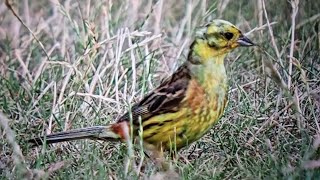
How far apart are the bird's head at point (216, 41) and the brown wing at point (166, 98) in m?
0.10

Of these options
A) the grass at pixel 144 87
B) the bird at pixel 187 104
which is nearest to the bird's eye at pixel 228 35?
the bird at pixel 187 104

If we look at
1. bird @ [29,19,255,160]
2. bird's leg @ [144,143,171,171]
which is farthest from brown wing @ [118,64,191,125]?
bird's leg @ [144,143,171,171]

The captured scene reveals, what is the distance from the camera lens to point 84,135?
4.30 m

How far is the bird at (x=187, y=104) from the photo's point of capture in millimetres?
4121

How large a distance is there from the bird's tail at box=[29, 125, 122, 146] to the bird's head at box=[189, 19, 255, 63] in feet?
1.54

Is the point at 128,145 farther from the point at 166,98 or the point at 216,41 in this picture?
the point at 216,41

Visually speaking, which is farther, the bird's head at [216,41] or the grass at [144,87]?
the bird's head at [216,41]

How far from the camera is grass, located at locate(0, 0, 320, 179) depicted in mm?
4016

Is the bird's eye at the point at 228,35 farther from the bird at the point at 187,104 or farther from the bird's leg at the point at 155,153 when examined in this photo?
the bird's leg at the point at 155,153

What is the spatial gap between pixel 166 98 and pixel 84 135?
402 millimetres

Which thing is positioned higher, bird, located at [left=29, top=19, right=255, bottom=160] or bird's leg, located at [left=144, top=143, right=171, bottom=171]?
bird, located at [left=29, top=19, right=255, bottom=160]

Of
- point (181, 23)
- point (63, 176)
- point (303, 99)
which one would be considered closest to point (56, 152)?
point (63, 176)

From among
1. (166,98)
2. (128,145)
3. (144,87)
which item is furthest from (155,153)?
(144,87)

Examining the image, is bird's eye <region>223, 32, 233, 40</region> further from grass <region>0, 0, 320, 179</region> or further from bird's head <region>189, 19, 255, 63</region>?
grass <region>0, 0, 320, 179</region>
